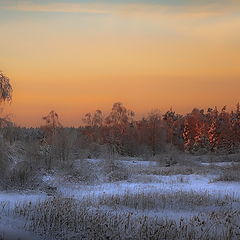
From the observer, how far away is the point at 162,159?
155ft

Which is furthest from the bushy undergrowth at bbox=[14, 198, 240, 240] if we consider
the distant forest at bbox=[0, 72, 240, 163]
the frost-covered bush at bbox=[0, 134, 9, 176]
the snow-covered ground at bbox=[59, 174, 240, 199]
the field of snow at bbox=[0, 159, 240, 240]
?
the distant forest at bbox=[0, 72, 240, 163]

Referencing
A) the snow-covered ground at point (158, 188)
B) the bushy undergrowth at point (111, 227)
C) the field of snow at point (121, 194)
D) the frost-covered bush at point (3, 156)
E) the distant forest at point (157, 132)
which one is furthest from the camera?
the distant forest at point (157, 132)

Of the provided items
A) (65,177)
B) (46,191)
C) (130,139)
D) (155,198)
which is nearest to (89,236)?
(155,198)

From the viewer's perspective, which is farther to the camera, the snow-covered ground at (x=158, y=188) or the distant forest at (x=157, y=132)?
the distant forest at (x=157, y=132)

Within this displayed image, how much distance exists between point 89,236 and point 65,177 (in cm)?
1700

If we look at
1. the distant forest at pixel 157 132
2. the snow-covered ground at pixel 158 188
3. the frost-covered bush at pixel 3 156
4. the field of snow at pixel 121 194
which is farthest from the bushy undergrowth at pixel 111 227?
the distant forest at pixel 157 132

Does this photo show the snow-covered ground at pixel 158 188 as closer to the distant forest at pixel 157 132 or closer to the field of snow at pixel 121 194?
the field of snow at pixel 121 194

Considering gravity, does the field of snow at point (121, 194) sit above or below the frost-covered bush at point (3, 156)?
below

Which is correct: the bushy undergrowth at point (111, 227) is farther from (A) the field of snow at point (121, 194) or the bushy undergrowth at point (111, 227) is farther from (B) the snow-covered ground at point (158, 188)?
(B) the snow-covered ground at point (158, 188)

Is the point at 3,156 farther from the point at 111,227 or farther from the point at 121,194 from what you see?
the point at 111,227

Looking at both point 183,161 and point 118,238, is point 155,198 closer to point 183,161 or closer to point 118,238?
point 118,238

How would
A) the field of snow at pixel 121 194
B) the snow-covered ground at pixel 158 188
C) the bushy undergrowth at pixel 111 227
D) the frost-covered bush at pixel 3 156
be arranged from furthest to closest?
the frost-covered bush at pixel 3 156 < the snow-covered ground at pixel 158 188 < the field of snow at pixel 121 194 < the bushy undergrowth at pixel 111 227

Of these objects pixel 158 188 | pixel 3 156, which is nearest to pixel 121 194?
pixel 158 188

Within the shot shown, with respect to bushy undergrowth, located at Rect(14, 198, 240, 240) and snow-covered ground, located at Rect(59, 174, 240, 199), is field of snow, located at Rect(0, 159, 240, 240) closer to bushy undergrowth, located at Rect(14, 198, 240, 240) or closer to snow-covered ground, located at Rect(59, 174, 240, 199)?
snow-covered ground, located at Rect(59, 174, 240, 199)
